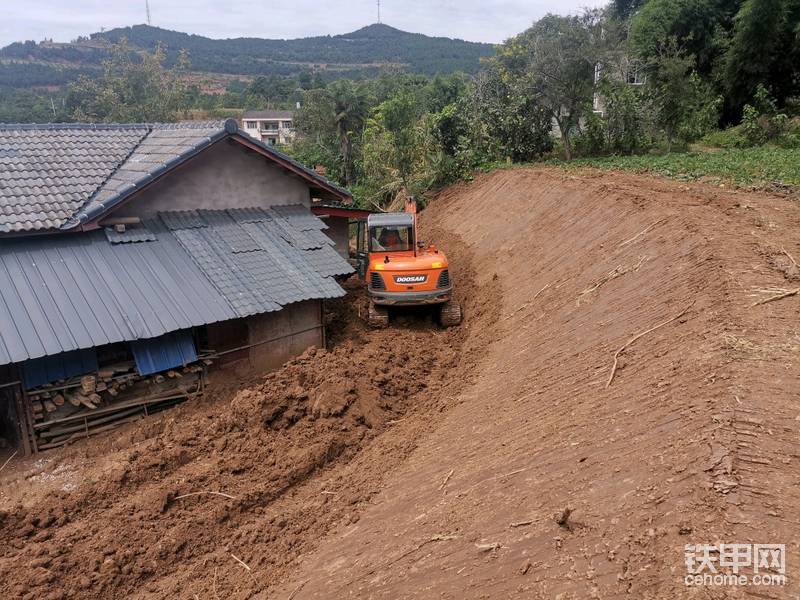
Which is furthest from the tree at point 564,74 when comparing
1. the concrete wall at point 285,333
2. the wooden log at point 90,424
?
the wooden log at point 90,424

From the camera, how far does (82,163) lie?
12.6 metres

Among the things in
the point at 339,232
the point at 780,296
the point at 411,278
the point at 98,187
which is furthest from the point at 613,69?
the point at 98,187

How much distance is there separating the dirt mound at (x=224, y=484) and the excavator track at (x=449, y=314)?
2.64 meters

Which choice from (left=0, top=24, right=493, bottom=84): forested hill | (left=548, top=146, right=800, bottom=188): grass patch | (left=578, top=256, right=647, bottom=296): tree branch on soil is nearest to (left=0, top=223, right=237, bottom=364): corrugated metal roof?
(left=578, top=256, right=647, bottom=296): tree branch on soil

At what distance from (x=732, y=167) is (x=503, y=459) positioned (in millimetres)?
14563

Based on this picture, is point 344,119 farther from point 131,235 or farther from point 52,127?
point 131,235

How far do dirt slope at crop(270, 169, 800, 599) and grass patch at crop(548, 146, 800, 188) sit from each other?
2.89 meters

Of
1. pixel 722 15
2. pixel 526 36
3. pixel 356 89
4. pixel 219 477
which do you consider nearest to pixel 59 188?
pixel 219 477

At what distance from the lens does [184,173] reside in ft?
41.8

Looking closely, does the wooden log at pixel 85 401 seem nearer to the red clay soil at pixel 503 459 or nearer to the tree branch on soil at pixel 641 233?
the red clay soil at pixel 503 459

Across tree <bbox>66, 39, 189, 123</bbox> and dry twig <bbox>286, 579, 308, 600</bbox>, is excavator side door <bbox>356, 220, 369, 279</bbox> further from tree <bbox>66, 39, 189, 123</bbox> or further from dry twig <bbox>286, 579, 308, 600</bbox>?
tree <bbox>66, 39, 189, 123</bbox>

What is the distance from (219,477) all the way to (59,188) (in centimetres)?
725

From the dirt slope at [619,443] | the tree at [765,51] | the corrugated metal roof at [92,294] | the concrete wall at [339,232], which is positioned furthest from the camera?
the tree at [765,51]

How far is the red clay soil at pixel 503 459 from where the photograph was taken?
15.1 feet
